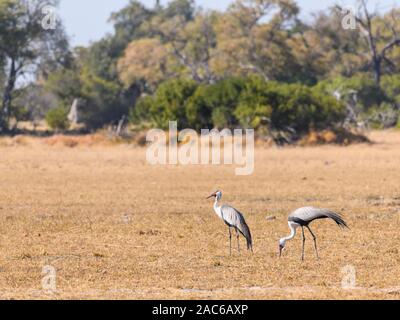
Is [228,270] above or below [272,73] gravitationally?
below

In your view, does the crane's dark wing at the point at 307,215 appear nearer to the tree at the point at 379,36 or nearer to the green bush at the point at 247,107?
the green bush at the point at 247,107

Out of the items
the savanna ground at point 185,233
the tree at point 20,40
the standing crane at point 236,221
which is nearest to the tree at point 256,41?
the tree at point 20,40

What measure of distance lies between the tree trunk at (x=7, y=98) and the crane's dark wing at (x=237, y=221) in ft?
126

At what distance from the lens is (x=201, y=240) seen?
47.5 ft

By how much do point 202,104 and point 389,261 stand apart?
103ft

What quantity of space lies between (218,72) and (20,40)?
14.2 metres

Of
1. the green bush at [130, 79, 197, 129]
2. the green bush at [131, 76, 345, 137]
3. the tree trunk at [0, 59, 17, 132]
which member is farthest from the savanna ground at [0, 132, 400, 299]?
the tree trunk at [0, 59, 17, 132]

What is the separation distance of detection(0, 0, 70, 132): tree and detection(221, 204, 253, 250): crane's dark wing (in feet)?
129

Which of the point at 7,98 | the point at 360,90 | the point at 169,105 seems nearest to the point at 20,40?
the point at 7,98

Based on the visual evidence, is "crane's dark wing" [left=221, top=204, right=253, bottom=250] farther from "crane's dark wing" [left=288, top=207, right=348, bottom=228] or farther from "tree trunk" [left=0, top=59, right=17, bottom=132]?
"tree trunk" [left=0, top=59, right=17, bottom=132]

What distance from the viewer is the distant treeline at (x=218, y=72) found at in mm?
43156

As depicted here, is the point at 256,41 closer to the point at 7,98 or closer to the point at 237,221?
the point at 7,98

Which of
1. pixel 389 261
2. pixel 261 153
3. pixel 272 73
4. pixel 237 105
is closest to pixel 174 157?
pixel 261 153

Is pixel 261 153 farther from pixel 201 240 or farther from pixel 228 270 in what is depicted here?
pixel 228 270
